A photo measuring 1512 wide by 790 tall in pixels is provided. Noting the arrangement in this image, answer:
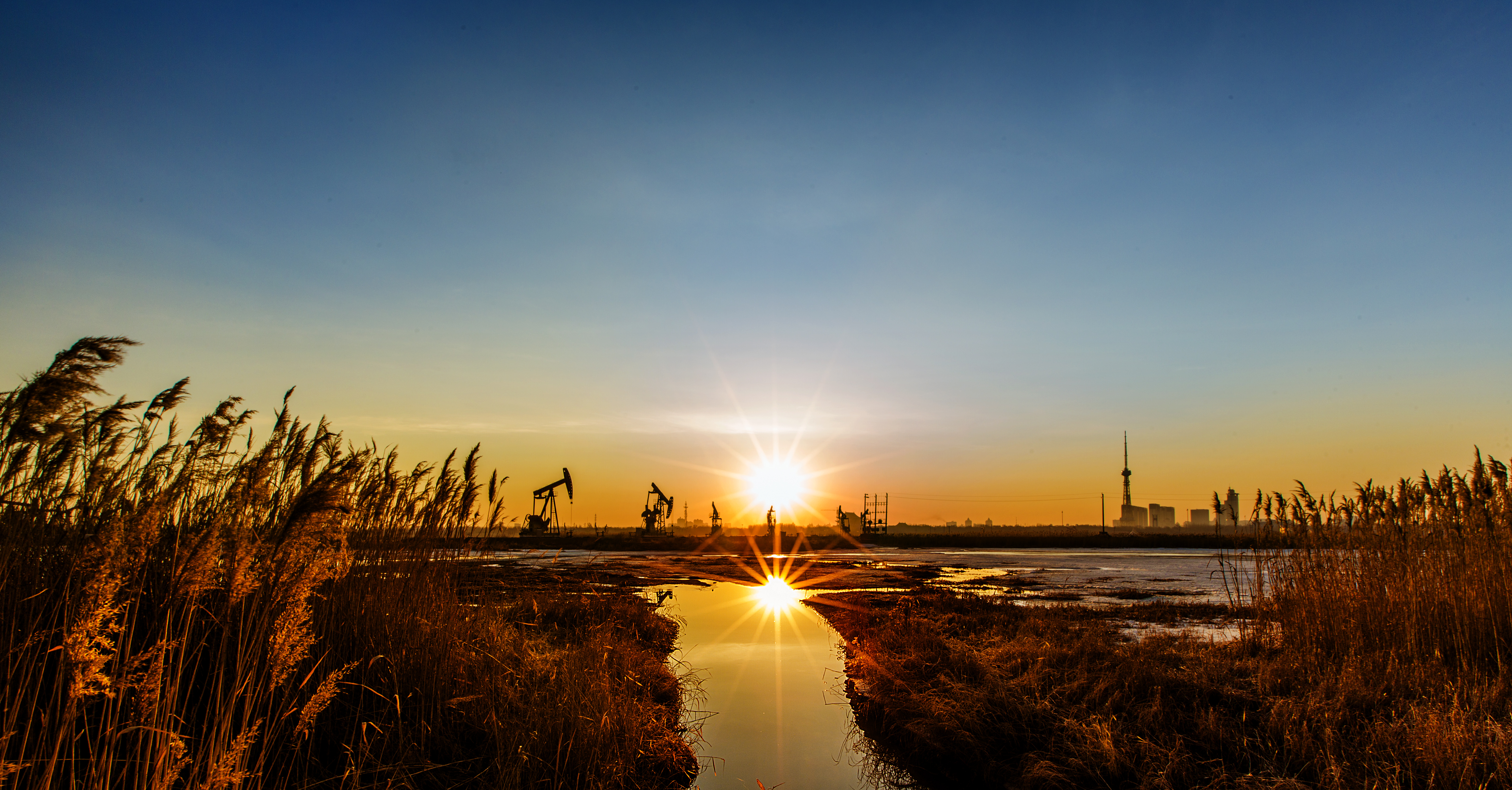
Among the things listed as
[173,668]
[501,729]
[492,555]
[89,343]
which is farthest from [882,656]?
[89,343]

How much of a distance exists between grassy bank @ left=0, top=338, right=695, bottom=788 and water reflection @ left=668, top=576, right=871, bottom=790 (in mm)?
631

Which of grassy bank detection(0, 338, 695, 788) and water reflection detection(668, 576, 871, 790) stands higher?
grassy bank detection(0, 338, 695, 788)

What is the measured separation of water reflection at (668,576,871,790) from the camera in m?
6.69

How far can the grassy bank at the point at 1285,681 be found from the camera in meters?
5.29

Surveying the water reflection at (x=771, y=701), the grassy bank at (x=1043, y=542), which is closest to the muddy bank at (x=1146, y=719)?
the water reflection at (x=771, y=701)

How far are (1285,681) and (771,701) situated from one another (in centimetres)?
525

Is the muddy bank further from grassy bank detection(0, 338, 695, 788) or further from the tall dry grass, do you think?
grassy bank detection(0, 338, 695, 788)

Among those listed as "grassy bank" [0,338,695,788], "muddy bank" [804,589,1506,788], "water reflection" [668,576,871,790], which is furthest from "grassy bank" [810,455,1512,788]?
"grassy bank" [0,338,695,788]

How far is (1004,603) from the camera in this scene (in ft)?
48.9

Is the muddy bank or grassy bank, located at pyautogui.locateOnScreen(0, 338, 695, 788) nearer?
grassy bank, located at pyautogui.locateOnScreen(0, 338, 695, 788)

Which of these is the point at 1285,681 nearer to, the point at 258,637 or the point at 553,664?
the point at 553,664

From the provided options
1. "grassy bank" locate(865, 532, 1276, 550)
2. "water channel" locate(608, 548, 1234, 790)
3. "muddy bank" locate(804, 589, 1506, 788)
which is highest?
"muddy bank" locate(804, 589, 1506, 788)

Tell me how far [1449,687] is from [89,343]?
980cm

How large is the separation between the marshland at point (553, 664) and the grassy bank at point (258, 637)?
0.03 meters
